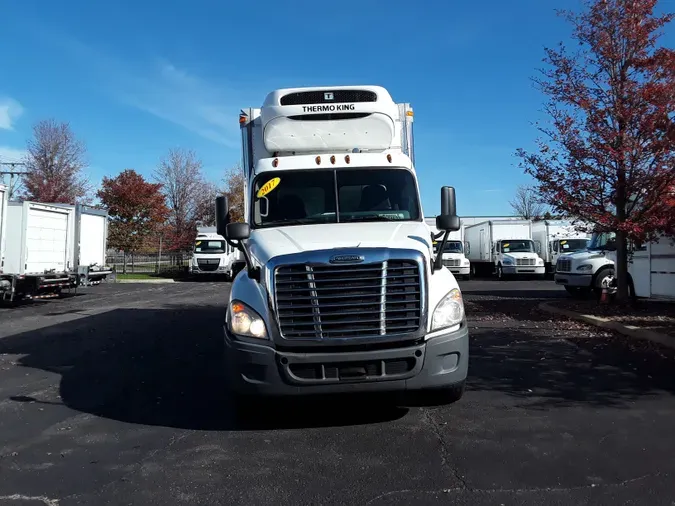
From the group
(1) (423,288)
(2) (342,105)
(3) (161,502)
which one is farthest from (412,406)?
(2) (342,105)

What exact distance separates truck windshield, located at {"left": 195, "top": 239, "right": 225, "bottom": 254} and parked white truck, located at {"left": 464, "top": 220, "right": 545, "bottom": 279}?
49.1 ft

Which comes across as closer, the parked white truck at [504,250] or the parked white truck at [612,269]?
the parked white truck at [612,269]

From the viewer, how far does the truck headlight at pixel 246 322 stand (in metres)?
4.77

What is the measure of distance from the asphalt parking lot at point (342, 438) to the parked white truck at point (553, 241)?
2191 cm

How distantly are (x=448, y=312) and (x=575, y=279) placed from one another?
12308 millimetres

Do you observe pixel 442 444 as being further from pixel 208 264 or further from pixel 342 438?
pixel 208 264

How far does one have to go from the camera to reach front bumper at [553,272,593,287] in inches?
612

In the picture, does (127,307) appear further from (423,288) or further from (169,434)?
(423,288)

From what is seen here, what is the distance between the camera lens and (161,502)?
12.1 feet

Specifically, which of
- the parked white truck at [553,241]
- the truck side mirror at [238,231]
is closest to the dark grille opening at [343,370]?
the truck side mirror at [238,231]

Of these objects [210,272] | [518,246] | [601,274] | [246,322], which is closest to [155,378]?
[246,322]

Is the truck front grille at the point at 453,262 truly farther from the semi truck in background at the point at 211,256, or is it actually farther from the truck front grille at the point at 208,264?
the truck front grille at the point at 208,264

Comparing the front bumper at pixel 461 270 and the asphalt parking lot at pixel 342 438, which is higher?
the front bumper at pixel 461 270

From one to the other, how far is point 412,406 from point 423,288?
4.96 ft
